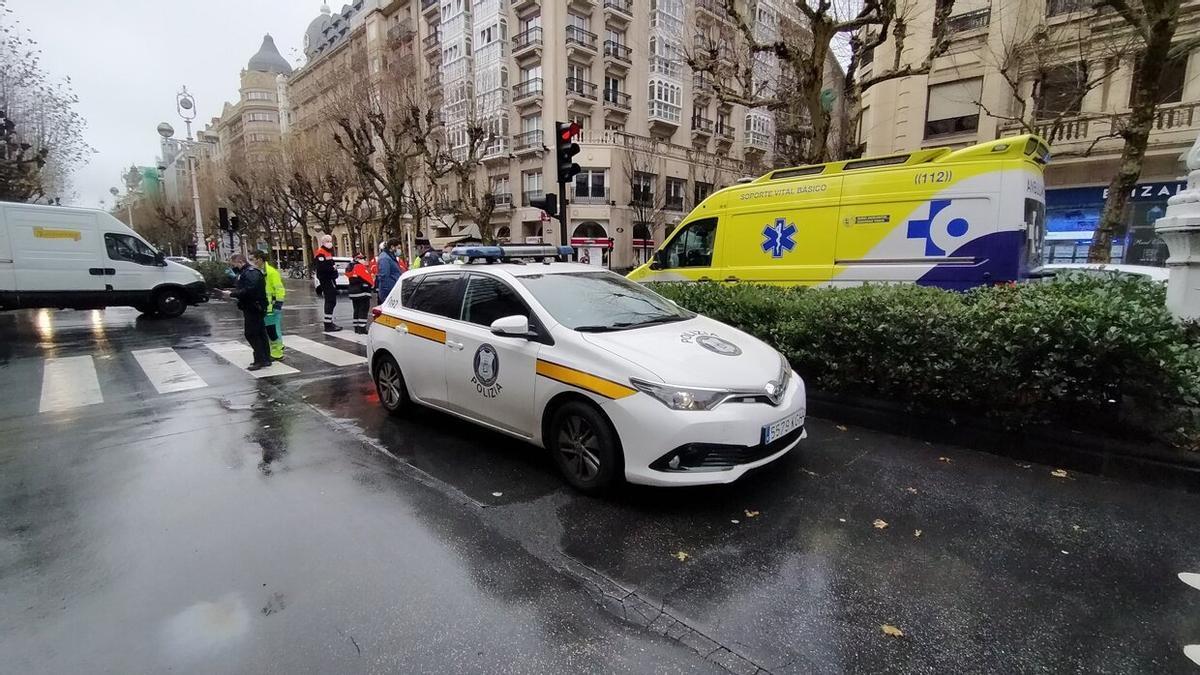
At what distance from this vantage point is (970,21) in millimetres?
17109

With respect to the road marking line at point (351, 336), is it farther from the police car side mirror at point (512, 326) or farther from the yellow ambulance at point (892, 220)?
the police car side mirror at point (512, 326)

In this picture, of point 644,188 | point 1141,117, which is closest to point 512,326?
point 1141,117

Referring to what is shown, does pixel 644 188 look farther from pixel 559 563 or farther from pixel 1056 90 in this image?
pixel 559 563

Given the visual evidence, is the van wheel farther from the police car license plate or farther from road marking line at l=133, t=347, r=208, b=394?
the police car license plate

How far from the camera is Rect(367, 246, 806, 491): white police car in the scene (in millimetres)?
3326

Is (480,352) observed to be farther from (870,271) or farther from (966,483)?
(870,271)

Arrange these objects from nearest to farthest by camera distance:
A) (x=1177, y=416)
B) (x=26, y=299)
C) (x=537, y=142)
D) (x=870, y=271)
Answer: (x=1177, y=416) < (x=870, y=271) < (x=26, y=299) < (x=537, y=142)

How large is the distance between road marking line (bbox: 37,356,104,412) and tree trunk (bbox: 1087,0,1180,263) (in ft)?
45.9

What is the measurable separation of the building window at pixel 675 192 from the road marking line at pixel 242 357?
30.3 meters

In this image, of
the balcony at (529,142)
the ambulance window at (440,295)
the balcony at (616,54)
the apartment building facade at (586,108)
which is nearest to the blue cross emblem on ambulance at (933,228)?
the ambulance window at (440,295)

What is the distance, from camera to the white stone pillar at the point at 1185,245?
4.23 metres

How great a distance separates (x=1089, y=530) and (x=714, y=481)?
2239 mm

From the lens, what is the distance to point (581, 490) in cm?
376

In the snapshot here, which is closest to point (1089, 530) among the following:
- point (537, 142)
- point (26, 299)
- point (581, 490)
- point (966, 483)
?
point (966, 483)
